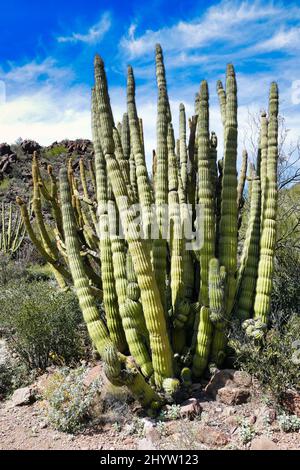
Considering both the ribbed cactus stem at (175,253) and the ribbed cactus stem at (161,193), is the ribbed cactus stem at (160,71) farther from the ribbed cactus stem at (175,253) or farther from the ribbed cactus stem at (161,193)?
the ribbed cactus stem at (175,253)

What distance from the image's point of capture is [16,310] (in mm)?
6270

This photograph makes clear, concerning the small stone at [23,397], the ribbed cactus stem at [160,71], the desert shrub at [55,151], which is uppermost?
the desert shrub at [55,151]

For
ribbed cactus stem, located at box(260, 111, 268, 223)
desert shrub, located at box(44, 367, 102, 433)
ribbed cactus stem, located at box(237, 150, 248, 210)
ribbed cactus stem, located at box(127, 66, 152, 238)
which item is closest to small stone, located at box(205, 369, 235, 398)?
desert shrub, located at box(44, 367, 102, 433)

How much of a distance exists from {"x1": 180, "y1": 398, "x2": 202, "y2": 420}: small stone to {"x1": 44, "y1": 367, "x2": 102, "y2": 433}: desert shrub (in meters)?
0.84

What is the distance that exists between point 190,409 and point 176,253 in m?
1.47

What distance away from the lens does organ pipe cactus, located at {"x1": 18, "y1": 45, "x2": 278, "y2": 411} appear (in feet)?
13.9

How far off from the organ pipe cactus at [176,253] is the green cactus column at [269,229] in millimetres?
10

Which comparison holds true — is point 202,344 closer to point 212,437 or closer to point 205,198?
point 212,437

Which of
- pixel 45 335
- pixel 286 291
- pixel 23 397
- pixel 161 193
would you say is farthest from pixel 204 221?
pixel 23 397

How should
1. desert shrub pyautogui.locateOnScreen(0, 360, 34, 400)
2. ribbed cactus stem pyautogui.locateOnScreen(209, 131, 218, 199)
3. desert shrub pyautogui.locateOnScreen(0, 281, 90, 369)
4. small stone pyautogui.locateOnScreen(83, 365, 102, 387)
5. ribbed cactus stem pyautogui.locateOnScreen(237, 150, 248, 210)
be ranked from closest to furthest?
small stone pyautogui.locateOnScreen(83, 365, 102, 387), ribbed cactus stem pyautogui.locateOnScreen(209, 131, 218, 199), desert shrub pyautogui.locateOnScreen(0, 360, 34, 400), desert shrub pyautogui.locateOnScreen(0, 281, 90, 369), ribbed cactus stem pyautogui.locateOnScreen(237, 150, 248, 210)

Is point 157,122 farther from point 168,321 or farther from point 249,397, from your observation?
point 249,397

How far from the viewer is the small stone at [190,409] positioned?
4055 mm

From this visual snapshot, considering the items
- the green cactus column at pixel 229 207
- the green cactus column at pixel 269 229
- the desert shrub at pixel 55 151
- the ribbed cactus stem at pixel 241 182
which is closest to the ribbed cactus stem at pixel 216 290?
the green cactus column at pixel 229 207

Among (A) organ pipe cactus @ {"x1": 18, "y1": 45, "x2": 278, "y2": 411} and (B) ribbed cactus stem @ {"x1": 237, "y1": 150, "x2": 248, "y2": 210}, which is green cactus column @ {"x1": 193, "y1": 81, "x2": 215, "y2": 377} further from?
(B) ribbed cactus stem @ {"x1": 237, "y1": 150, "x2": 248, "y2": 210}
